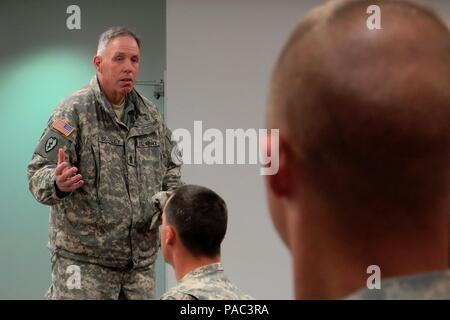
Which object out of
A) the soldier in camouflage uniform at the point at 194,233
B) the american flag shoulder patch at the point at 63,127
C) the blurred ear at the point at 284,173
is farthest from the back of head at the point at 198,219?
the blurred ear at the point at 284,173

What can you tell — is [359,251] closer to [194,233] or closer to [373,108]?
[373,108]

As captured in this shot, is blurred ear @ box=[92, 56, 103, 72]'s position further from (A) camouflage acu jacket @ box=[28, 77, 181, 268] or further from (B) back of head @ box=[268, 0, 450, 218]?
(B) back of head @ box=[268, 0, 450, 218]

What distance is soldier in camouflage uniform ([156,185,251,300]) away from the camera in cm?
167

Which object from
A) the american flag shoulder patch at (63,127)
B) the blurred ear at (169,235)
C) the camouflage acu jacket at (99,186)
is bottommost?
the blurred ear at (169,235)

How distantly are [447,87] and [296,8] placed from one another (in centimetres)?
325

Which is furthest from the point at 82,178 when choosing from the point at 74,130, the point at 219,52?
the point at 219,52

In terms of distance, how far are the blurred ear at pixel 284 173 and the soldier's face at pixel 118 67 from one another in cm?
162

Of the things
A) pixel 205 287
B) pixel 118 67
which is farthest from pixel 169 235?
pixel 118 67

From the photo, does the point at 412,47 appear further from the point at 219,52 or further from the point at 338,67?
the point at 219,52

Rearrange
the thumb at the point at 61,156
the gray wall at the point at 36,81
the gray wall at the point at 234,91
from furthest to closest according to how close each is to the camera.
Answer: the gray wall at the point at 36,81
the gray wall at the point at 234,91
the thumb at the point at 61,156

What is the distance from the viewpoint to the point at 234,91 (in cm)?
357

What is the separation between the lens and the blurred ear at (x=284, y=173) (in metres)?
0.51

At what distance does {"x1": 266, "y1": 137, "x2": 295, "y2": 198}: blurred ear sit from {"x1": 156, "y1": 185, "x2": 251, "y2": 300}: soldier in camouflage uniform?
1.13 m

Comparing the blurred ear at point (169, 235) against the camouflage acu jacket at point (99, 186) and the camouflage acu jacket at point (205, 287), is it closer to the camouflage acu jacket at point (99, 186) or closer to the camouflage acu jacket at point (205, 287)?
the camouflage acu jacket at point (205, 287)
